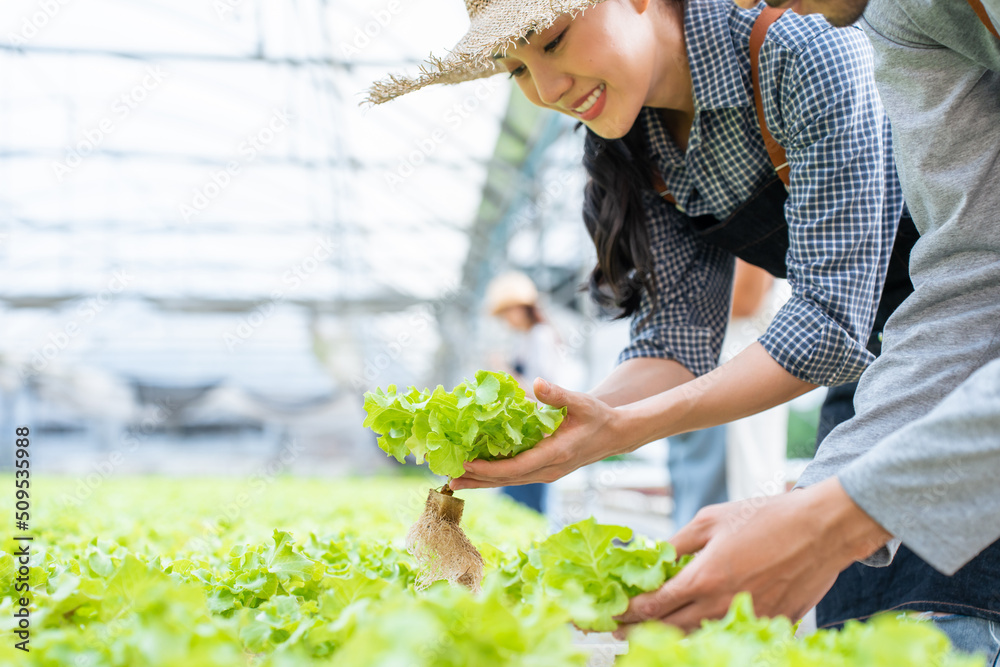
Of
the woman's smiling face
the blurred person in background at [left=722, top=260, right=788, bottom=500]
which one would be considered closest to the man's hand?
the woman's smiling face

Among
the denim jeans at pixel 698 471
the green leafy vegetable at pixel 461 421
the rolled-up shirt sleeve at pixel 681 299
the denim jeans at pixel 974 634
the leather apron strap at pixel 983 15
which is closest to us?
the leather apron strap at pixel 983 15

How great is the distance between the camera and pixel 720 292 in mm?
1856

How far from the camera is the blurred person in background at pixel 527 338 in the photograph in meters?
5.45

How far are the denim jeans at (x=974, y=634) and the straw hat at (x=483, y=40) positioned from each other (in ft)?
4.26

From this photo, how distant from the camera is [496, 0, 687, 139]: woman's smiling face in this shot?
1.46 meters

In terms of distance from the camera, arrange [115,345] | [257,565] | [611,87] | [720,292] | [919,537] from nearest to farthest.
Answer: [919,537]
[257,565]
[611,87]
[720,292]
[115,345]

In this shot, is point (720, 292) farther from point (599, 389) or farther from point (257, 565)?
point (257, 565)

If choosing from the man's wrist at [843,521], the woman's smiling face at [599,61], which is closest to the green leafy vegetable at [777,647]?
the man's wrist at [843,521]

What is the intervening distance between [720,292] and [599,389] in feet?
1.40

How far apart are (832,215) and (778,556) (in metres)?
0.74

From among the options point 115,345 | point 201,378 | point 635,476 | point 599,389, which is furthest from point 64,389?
point 599,389

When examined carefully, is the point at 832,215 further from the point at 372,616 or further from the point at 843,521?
the point at 372,616

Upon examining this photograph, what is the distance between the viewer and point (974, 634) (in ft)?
4.43

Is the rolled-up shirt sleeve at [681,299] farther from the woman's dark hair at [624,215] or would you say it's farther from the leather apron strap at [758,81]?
the leather apron strap at [758,81]
